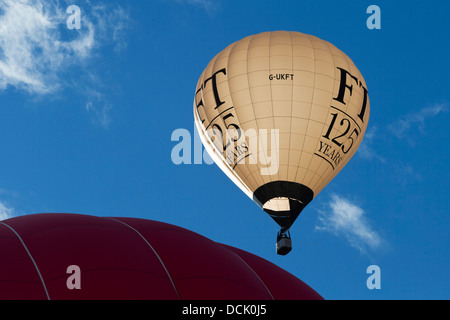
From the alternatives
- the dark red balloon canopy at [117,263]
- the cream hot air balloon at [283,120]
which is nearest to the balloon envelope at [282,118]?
the cream hot air balloon at [283,120]

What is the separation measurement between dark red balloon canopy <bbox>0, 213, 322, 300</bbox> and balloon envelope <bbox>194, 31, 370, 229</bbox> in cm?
970

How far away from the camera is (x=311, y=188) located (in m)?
20.1

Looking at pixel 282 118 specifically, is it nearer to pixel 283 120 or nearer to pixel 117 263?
pixel 283 120

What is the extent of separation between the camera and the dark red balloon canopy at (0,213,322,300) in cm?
815

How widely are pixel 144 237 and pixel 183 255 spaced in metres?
0.61

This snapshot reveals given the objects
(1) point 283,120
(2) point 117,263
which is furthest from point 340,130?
(2) point 117,263

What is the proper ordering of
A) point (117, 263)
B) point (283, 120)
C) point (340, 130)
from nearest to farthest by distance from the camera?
point (117, 263) < point (283, 120) < point (340, 130)

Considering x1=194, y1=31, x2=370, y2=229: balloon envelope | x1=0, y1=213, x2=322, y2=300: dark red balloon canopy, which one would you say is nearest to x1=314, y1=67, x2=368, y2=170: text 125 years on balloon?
x1=194, y1=31, x2=370, y2=229: balloon envelope

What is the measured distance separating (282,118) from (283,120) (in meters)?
0.06

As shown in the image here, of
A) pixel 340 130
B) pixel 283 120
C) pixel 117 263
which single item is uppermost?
pixel 283 120

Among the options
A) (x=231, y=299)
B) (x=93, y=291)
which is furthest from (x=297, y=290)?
(x=93, y=291)

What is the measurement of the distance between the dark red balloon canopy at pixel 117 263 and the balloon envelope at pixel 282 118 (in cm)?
970

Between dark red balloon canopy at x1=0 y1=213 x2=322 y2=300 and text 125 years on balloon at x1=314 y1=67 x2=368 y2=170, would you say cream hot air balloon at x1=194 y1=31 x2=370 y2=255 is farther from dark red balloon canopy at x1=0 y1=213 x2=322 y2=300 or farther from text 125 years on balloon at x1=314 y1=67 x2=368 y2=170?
dark red balloon canopy at x1=0 y1=213 x2=322 y2=300

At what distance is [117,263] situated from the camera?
28.2ft
